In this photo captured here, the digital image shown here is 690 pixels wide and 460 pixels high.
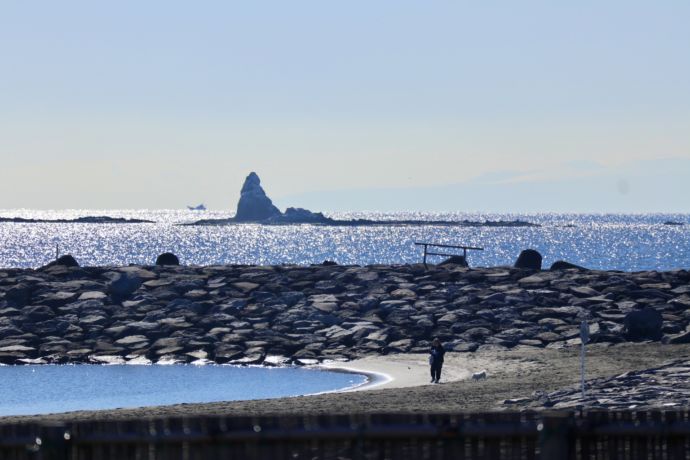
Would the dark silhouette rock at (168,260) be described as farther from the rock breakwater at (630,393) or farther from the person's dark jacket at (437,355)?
the rock breakwater at (630,393)

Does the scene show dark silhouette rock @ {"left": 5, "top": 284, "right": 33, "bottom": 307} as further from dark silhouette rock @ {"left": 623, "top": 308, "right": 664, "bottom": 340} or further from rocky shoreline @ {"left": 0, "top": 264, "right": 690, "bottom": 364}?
dark silhouette rock @ {"left": 623, "top": 308, "right": 664, "bottom": 340}

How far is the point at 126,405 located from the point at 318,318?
36.6 ft

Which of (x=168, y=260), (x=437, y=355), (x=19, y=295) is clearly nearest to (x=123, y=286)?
(x=19, y=295)

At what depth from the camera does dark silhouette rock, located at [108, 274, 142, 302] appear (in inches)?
1617

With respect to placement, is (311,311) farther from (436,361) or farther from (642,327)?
(642,327)

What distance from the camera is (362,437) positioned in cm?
834

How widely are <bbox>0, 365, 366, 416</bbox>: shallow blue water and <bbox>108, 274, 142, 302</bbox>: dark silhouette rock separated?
22.0ft

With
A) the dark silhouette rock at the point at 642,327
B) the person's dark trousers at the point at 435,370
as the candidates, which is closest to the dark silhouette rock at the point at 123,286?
the person's dark trousers at the point at 435,370

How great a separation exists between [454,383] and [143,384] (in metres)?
9.33

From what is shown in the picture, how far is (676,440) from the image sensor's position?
28.0ft

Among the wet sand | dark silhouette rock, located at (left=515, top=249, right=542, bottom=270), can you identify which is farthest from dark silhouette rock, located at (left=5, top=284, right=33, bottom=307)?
dark silhouette rock, located at (left=515, top=249, right=542, bottom=270)

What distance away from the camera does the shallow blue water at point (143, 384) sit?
1119 inches

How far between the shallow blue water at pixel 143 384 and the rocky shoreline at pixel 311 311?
1176 mm

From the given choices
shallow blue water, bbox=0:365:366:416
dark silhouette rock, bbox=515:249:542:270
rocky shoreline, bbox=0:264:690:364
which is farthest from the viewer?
dark silhouette rock, bbox=515:249:542:270
